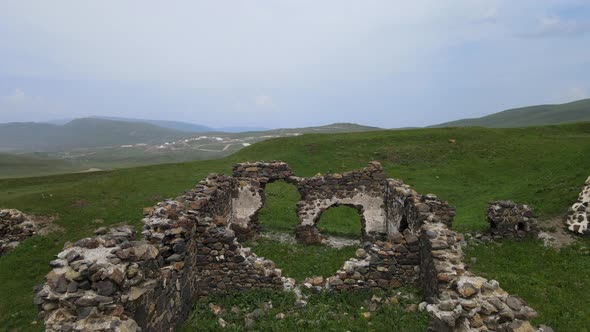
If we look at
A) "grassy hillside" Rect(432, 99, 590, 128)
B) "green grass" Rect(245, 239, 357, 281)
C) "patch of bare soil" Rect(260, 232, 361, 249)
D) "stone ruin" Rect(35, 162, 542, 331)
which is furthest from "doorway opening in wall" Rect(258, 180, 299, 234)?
"grassy hillside" Rect(432, 99, 590, 128)

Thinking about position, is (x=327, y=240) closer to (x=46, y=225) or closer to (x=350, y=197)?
(x=350, y=197)

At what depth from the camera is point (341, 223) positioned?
2725cm

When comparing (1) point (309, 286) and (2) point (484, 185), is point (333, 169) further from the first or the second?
(1) point (309, 286)

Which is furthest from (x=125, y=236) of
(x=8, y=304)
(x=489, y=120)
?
(x=489, y=120)

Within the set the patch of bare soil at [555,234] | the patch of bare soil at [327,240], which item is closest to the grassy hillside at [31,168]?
the patch of bare soil at [327,240]

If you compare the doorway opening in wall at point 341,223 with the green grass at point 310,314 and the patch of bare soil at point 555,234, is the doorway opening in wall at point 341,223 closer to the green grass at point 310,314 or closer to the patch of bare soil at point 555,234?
the patch of bare soil at point 555,234

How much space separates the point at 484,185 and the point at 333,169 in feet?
50.9

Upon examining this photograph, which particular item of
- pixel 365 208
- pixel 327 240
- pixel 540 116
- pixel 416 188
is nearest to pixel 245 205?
pixel 327 240

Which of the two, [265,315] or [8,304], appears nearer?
[265,315]

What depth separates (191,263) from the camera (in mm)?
12852

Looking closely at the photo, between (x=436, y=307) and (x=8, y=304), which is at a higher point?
(x=436, y=307)

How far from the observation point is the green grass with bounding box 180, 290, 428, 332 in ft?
36.4

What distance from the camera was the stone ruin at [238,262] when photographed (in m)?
7.95

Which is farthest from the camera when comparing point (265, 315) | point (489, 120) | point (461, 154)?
point (489, 120)
